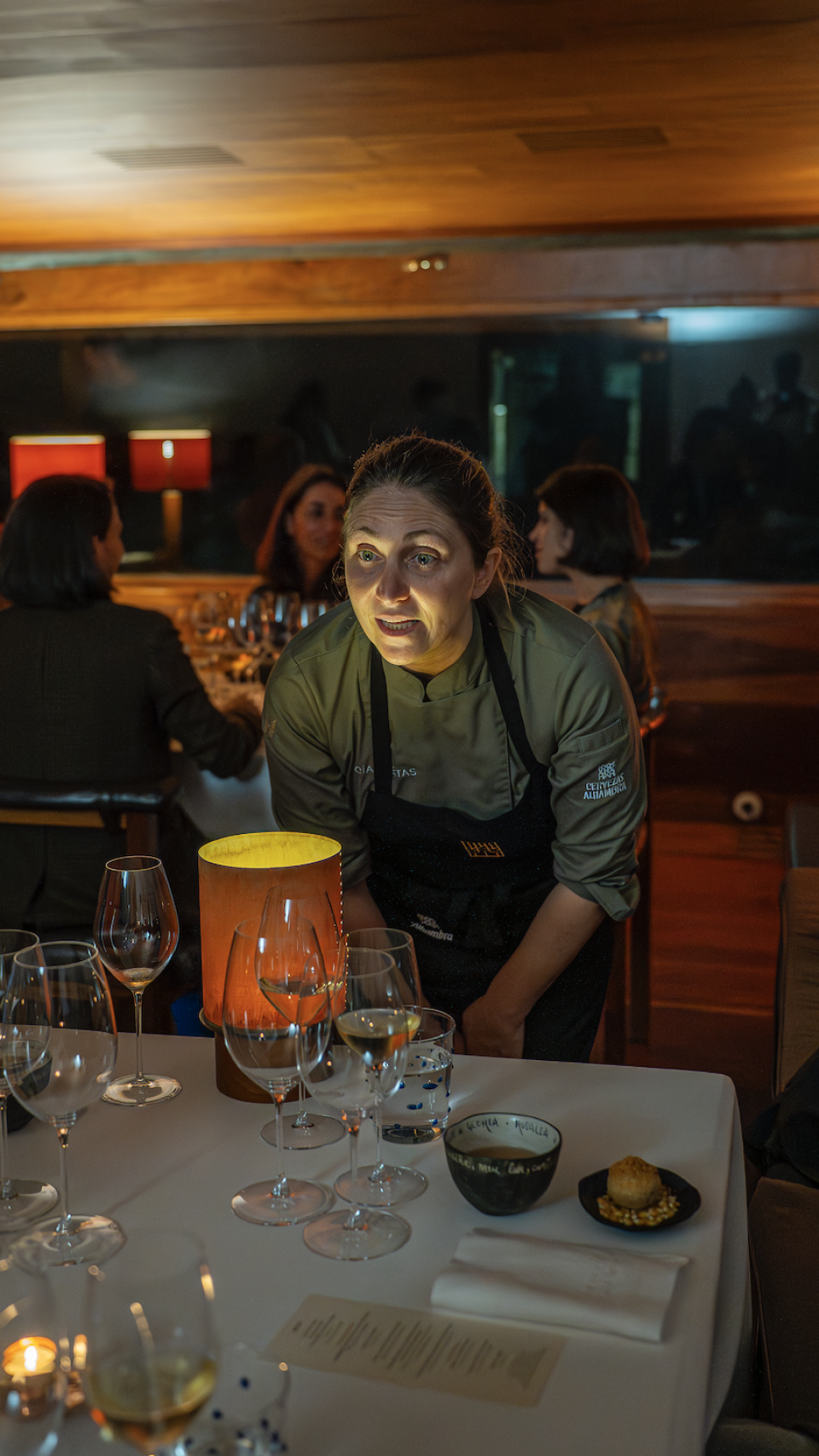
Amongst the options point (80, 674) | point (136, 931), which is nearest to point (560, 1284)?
point (136, 931)

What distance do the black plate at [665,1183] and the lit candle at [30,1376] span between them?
0.49m

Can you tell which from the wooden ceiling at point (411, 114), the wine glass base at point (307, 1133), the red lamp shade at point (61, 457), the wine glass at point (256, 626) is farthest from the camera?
the red lamp shade at point (61, 457)

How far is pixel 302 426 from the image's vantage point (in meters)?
5.87

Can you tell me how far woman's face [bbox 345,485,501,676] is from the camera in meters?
1.73

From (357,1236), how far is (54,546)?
79.0 inches

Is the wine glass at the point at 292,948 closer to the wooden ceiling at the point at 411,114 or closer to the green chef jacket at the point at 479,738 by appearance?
the green chef jacket at the point at 479,738

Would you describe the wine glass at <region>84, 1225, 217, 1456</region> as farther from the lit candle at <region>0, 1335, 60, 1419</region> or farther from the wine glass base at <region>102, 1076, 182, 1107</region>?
the wine glass base at <region>102, 1076, 182, 1107</region>

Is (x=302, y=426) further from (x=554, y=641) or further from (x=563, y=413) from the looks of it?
(x=554, y=641)

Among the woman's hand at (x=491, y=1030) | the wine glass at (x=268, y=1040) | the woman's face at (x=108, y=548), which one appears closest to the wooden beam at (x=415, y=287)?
the woman's face at (x=108, y=548)

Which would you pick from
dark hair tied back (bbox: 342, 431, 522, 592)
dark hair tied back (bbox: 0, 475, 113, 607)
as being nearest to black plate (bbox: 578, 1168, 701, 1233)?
dark hair tied back (bbox: 342, 431, 522, 592)

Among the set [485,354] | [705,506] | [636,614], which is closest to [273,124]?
[636,614]

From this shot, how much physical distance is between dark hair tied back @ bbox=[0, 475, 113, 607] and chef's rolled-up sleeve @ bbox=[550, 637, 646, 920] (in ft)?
4.32

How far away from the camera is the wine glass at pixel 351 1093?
1.05 m

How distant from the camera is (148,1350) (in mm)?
660
